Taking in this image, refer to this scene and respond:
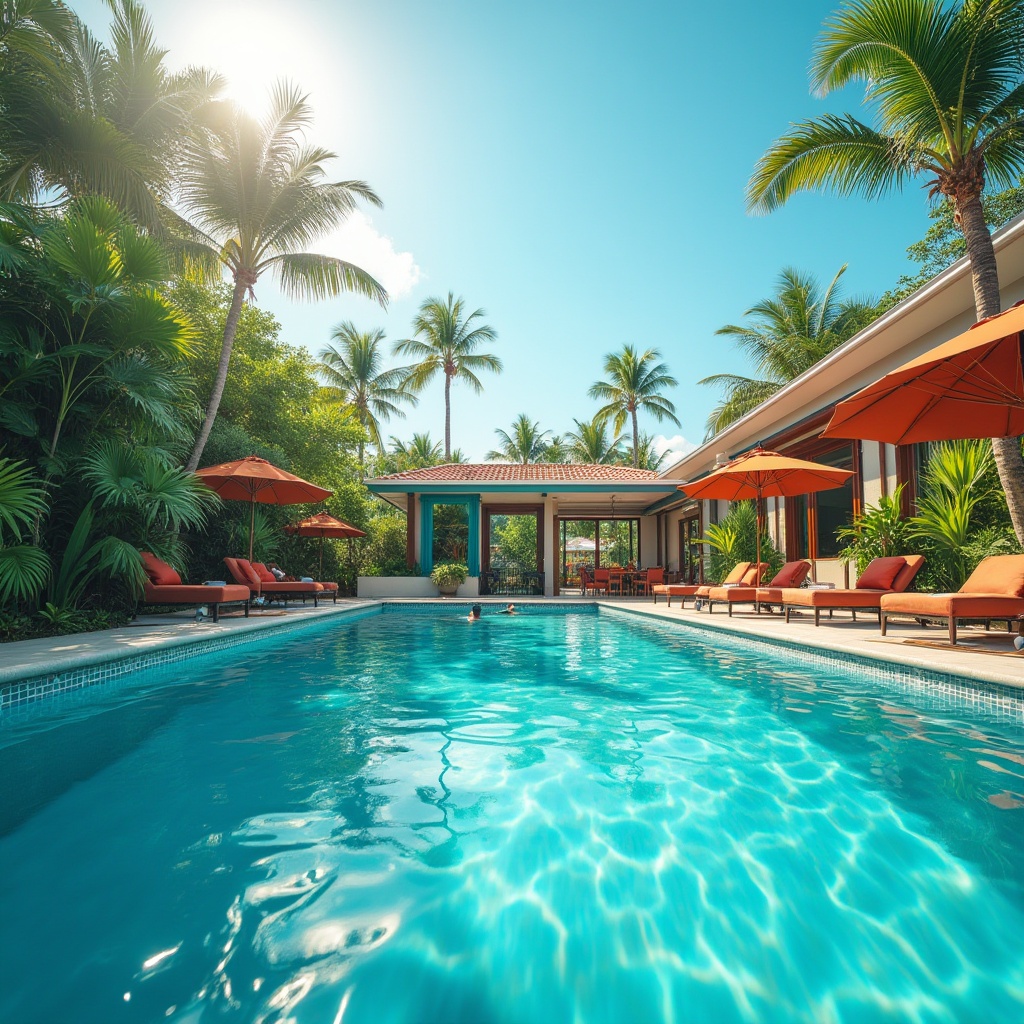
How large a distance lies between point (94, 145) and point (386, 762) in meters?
9.78

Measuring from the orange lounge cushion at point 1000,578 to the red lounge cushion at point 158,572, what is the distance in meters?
9.06

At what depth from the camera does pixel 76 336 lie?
6.76 meters

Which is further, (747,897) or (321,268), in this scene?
(321,268)

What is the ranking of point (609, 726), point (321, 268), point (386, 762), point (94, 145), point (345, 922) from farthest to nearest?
point (321, 268) < point (94, 145) < point (609, 726) < point (386, 762) < point (345, 922)

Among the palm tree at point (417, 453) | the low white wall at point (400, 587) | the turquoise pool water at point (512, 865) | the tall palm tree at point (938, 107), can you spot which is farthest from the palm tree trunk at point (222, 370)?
the palm tree at point (417, 453)

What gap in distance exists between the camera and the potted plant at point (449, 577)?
1550 centimetres

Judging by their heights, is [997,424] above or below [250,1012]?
above

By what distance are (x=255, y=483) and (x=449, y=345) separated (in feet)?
56.9

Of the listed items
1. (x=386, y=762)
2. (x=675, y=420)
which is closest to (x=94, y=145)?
(x=386, y=762)

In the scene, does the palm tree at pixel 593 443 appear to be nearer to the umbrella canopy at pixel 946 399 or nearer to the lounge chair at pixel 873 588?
the lounge chair at pixel 873 588

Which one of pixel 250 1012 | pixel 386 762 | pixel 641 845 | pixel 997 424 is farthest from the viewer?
pixel 997 424

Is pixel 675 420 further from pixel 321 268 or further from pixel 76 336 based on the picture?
pixel 76 336

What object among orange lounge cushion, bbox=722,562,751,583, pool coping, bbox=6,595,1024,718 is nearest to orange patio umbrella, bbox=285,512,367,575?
pool coping, bbox=6,595,1024,718

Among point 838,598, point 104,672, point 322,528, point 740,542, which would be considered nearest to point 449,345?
point 322,528
